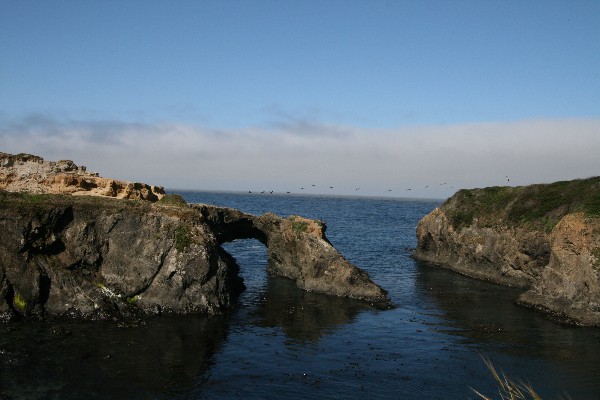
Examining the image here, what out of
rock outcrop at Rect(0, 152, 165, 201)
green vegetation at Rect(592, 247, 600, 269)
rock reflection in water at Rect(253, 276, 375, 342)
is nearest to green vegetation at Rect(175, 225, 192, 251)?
rock outcrop at Rect(0, 152, 165, 201)

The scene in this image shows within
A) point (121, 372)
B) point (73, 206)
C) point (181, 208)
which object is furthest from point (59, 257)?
point (121, 372)

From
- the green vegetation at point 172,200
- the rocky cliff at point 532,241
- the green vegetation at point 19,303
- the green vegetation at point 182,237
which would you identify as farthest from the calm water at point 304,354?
the green vegetation at point 172,200

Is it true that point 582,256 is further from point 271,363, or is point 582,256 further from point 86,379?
point 86,379

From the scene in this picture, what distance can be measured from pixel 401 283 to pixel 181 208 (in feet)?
85.1

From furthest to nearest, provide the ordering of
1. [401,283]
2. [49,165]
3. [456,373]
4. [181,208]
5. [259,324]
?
[401,283], [49,165], [181,208], [259,324], [456,373]

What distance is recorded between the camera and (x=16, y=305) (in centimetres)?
3228

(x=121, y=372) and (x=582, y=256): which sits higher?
(x=582, y=256)

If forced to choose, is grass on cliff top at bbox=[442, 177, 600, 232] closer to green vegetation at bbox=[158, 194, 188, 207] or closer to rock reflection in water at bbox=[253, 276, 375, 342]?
rock reflection in water at bbox=[253, 276, 375, 342]

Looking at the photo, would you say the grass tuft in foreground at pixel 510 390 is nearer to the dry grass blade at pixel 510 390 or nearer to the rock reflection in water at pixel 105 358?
the dry grass blade at pixel 510 390

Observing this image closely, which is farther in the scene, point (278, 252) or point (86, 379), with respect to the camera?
point (278, 252)

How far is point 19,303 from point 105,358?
10.7 m

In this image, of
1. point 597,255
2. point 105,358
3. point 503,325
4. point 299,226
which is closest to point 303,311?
point 299,226

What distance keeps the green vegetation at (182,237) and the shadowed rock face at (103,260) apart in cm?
8

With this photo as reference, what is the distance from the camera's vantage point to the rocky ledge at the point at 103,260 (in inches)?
1309
